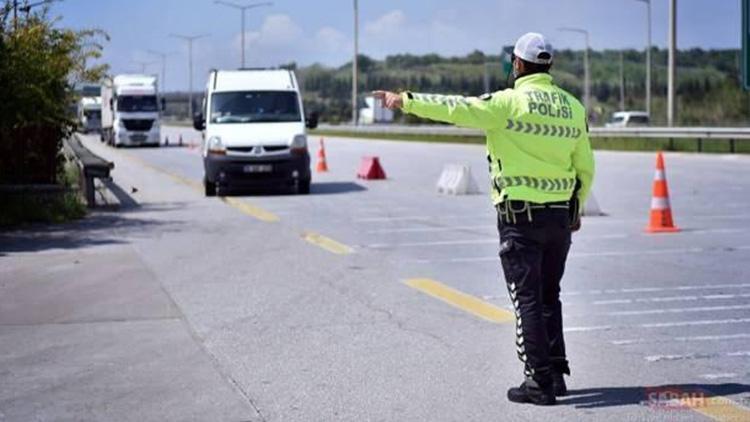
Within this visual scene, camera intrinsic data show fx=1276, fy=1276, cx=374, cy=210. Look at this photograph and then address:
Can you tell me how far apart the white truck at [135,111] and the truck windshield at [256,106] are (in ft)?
107

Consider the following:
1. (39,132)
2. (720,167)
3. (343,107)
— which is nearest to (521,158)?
(39,132)

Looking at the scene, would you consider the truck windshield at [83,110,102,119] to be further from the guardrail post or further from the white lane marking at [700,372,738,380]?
the white lane marking at [700,372,738,380]

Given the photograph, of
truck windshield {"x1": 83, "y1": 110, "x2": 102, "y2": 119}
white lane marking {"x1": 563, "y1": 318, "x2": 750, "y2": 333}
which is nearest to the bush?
white lane marking {"x1": 563, "y1": 318, "x2": 750, "y2": 333}

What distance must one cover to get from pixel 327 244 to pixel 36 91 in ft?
17.1

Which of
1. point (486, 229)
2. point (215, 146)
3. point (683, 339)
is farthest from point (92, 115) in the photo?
point (683, 339)

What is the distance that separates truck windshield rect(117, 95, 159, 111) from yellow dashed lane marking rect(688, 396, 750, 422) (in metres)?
52.4

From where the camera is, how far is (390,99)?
6727 millimetres

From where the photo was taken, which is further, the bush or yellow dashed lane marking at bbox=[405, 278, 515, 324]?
the bush

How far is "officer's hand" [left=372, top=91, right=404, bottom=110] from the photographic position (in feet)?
21.9

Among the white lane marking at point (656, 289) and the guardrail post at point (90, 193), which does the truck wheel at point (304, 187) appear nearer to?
the guardrail post at point (90, 193)

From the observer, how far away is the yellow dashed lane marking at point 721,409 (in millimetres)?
6523

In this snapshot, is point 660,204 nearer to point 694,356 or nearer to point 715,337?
point 715,337

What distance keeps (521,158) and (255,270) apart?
6568 millimetres

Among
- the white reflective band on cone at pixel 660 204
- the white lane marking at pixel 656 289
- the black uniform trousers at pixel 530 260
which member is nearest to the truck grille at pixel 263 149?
→ the white reflective band on cone at pixel 660 204
